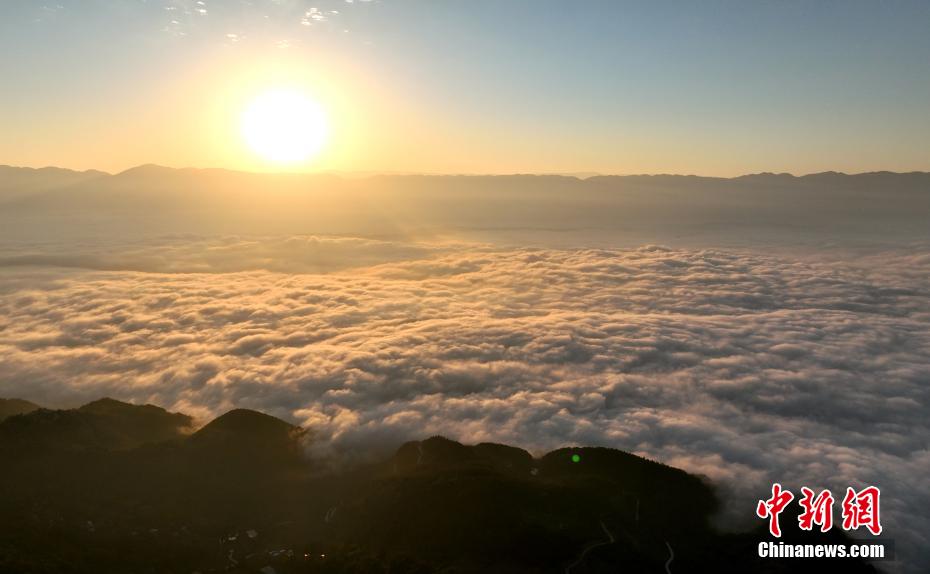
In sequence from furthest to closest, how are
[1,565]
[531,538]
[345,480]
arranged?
[345,480]
[531,538]
[1,565]

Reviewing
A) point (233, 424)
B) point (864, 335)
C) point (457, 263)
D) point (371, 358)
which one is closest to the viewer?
point (233, 424)

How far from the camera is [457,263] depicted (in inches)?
5138

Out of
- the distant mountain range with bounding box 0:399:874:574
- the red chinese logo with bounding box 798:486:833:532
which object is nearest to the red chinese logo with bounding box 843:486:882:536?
the red chinese logo with bounding box 798:486:833:532

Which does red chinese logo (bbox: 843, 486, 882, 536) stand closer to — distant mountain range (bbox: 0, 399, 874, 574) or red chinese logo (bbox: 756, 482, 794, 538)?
distant mountain range (bbox: 0, 399, 874, 574)

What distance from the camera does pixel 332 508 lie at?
3497 centimetres

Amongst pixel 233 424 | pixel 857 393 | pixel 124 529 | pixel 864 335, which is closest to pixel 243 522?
pixel 124 529

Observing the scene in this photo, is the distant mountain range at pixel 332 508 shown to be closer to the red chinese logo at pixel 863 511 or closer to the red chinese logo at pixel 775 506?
the red chinese logo at pixel 775 506

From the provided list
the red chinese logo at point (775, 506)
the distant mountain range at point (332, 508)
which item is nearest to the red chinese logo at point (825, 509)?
the red chinese logo at point (775, 506)

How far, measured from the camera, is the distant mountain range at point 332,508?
28641 mm

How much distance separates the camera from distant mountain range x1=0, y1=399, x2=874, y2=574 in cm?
2864

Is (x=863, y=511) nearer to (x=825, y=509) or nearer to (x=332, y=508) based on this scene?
(x=825, y=509)

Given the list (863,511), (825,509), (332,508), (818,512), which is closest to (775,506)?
(818,512)

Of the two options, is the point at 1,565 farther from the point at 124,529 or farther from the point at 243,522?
the point at 243,522

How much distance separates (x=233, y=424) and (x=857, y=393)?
49.6 metres
